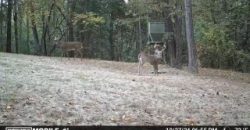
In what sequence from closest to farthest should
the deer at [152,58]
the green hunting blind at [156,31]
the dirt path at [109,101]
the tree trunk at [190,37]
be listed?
the dirt path at [109,101] → the deer at [152,58] → the tree trunk at [190,37] → the green hunting blind at [156,31]

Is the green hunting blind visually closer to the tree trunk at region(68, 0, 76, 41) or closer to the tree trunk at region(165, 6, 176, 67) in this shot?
the tree trunk at region(165, 6, 176, 67)

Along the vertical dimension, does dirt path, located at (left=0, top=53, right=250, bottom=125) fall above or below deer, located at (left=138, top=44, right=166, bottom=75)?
below

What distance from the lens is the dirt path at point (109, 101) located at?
9023mm

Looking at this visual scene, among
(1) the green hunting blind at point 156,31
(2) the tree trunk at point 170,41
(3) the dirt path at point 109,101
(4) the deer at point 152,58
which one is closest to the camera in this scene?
(3) the dirt path at point 109,101

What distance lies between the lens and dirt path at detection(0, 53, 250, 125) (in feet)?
29.6

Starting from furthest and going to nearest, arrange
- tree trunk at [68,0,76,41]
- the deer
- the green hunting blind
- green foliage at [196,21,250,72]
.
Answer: tree trunk at [68,0,76,41]
green foliage at [196,21,250,72]
the green hunting blind
the deer

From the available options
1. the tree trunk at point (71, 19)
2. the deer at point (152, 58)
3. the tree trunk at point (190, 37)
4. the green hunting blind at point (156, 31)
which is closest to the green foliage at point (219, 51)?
the green hunting blind at point (156, 31)

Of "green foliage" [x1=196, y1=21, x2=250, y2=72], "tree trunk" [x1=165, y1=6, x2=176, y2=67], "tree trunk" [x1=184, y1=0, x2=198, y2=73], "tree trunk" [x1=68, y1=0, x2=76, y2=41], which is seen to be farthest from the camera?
"tree trunk" [x1=68, y1=0, x2=76, y2=41]

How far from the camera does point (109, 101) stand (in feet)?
35.8

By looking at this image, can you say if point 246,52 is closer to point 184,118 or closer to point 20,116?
point 184,118

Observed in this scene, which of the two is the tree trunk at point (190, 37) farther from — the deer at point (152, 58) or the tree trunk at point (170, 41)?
the tree trunk at point (170, 41)

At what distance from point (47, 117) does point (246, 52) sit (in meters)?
21.4

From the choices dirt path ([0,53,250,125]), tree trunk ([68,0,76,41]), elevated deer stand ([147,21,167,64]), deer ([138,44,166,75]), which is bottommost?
dirt path ([0,53,250,125])

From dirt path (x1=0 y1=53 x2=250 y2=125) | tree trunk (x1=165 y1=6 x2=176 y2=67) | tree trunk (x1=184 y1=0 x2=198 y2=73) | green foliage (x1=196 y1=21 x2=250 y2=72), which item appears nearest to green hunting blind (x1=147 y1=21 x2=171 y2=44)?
tree trunk (x1=165 y1=6 x2=176 y2=67)
